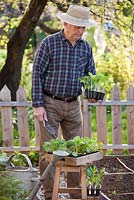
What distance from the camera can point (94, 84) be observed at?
4.71 m

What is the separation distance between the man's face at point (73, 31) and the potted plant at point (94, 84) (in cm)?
34

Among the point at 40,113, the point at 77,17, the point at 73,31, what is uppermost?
the point at 77,17

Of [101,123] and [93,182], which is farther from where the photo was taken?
[101,123]

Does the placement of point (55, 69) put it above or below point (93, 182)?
above

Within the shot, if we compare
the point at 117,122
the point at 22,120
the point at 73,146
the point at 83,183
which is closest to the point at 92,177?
the point at 83,183

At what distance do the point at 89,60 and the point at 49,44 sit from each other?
45 centimetres

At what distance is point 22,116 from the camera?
22.8 feet

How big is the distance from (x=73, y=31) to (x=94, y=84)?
1.62 feet

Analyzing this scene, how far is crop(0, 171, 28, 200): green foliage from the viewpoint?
10.6ft

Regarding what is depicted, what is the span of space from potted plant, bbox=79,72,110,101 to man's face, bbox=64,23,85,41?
1.13 feet

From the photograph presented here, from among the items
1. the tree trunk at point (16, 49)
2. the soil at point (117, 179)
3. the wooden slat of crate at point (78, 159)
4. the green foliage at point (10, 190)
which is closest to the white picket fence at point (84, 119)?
the soil at point (117, 179)

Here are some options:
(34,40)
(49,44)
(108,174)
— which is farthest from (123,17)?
(34,40)

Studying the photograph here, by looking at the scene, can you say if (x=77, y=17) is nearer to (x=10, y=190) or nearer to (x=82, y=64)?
(x=82, y=64)

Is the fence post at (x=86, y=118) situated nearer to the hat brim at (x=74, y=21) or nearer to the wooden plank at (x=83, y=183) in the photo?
the hat brim at (x=74, y=21)
